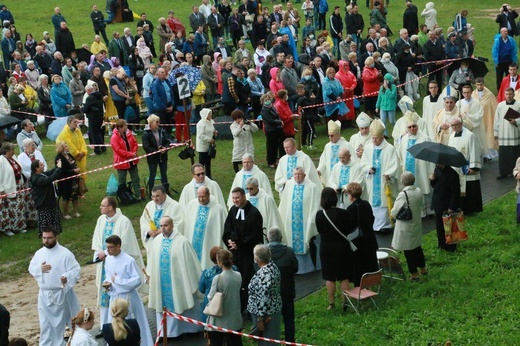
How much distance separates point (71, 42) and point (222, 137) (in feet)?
27.0

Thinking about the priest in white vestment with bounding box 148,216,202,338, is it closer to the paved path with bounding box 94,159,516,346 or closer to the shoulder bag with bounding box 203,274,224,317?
the paved path with bounding box 94,159,516,346

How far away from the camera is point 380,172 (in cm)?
1816

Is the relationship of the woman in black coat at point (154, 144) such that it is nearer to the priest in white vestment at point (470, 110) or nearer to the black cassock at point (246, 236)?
the priest in white vestment at point (470, 110)

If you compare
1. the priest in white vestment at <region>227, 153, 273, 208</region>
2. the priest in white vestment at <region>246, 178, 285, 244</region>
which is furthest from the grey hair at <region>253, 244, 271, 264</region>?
the priest in white vestment at <region>227, 153, 273, 208</region>

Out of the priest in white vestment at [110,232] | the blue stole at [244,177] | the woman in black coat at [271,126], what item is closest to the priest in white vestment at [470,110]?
the woman in black coat at [271,126]

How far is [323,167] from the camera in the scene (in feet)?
60.7

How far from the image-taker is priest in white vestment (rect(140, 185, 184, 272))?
1502cm

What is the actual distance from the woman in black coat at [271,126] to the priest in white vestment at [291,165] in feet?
13.8

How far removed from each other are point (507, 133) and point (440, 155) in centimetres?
511

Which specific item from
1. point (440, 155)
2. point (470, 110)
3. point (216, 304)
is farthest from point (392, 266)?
point (470, 110)

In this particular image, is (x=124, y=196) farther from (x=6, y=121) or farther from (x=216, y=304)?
(x=216, y=304)

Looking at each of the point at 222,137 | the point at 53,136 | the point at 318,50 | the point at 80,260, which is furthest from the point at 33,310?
the point at 318,50

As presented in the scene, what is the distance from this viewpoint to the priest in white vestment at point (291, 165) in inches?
689

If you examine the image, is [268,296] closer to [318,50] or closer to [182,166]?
[182,166]
